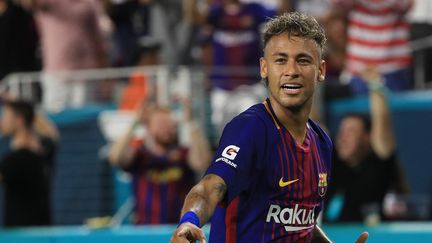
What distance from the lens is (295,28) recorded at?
187 inches

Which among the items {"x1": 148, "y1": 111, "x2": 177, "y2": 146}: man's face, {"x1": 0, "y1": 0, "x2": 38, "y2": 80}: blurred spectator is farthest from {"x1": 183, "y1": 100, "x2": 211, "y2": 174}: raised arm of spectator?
{"x1": 0, "y1": 0, "x2": 38, "y2": 80}: blurred spectator

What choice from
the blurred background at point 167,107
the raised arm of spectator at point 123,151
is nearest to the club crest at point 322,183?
the blurred background at point 167,107

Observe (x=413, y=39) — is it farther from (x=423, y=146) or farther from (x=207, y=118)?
(x=207, y=118)

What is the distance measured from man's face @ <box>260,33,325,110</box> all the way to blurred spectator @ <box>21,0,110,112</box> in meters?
7.55

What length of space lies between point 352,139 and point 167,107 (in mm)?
1759

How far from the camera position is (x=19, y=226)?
1034 cm

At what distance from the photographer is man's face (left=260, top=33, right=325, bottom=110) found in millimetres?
4711

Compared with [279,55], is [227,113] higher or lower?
lower

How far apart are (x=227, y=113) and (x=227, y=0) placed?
1.21 m

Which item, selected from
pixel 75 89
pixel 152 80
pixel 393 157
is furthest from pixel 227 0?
pixel 393 157

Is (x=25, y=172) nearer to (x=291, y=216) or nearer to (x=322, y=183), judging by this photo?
(x=322, y=183)

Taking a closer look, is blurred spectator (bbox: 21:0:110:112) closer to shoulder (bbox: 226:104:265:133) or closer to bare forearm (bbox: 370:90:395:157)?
bare forearm (bbox: 370:90:395:157)

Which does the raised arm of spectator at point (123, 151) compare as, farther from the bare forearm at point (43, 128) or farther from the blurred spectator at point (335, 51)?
the blurred spectator at point (335, 51)

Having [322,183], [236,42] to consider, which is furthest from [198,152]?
[322,183]
